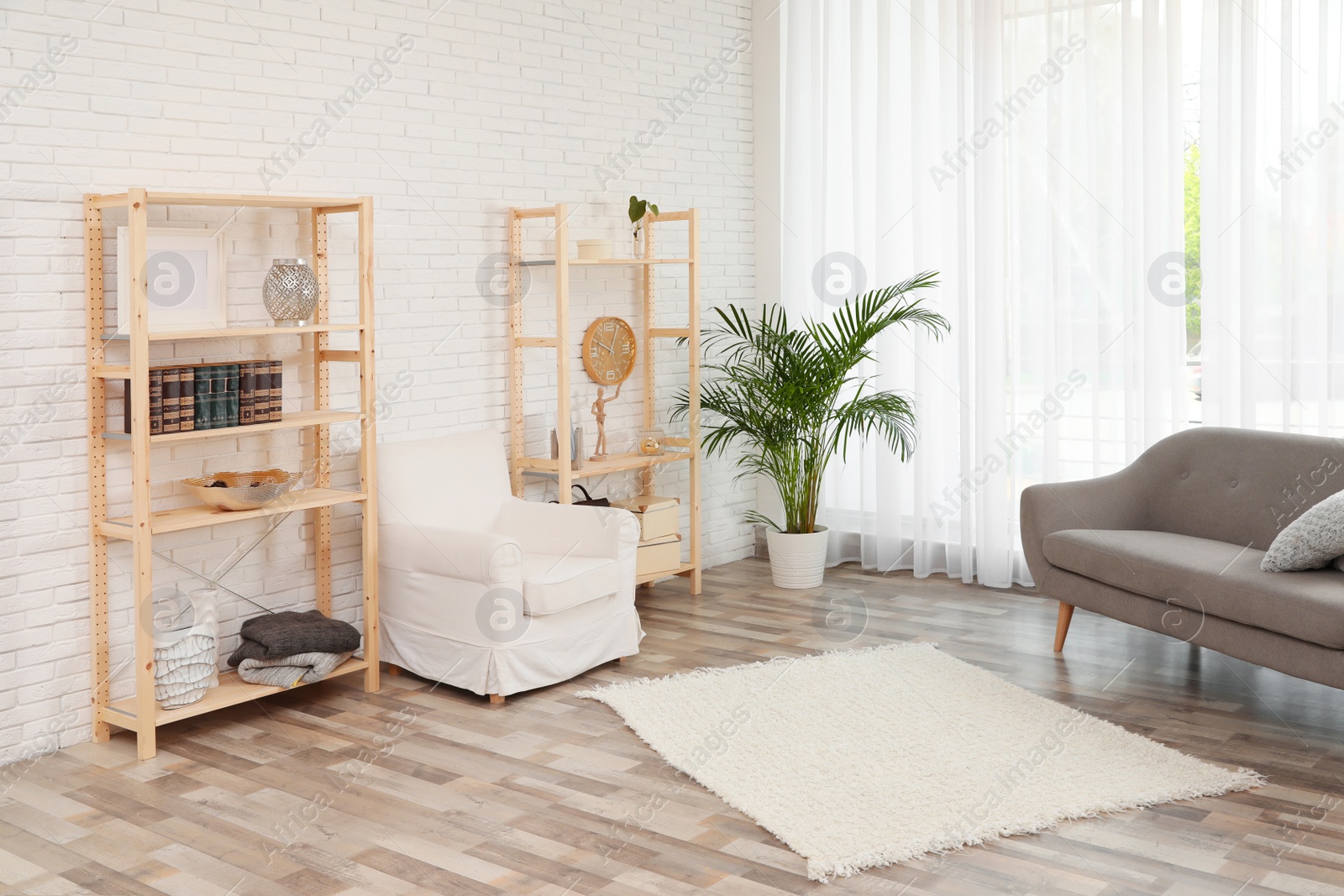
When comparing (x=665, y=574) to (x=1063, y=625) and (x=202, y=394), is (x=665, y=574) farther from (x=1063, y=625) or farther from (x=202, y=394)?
(x=202, y=394)

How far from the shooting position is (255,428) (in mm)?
3838

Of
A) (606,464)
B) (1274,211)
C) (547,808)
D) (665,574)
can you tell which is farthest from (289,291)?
(1274,211)

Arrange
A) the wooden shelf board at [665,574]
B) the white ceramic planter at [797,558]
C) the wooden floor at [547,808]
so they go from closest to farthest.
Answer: the wooden floor at [547,808]
the wooden shelf board at [665,574]
the white ceramic planter at [797,558]

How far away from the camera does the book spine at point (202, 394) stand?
3.71 m

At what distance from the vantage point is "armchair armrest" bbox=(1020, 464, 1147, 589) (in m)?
4.60

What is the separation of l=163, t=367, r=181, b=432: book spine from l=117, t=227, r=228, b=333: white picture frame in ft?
0.44

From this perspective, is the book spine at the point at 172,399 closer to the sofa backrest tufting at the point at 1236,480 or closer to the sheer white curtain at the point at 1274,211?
the sofa backrest tufting at the point at 1236,480

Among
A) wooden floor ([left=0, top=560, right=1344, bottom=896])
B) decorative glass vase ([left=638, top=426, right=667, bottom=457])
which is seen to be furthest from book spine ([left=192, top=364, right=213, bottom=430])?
decorative glass vase ([left=638, top=426, right=667, bottom=457])

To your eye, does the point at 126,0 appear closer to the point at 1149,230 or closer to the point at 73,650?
the point at 73,650

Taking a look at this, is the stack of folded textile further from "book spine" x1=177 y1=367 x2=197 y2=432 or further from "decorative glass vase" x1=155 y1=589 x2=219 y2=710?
"book spine" x1=177 y1=367 x2=197 y2=432

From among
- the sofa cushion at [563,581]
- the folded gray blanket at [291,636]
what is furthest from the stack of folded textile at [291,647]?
the sofa cushion at [563,581]

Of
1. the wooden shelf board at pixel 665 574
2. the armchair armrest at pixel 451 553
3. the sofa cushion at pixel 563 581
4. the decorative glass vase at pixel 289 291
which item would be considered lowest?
the wooden shelf board at pixel 665 574

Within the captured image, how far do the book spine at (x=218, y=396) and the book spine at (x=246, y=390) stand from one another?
59mm

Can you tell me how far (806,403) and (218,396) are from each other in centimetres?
271
